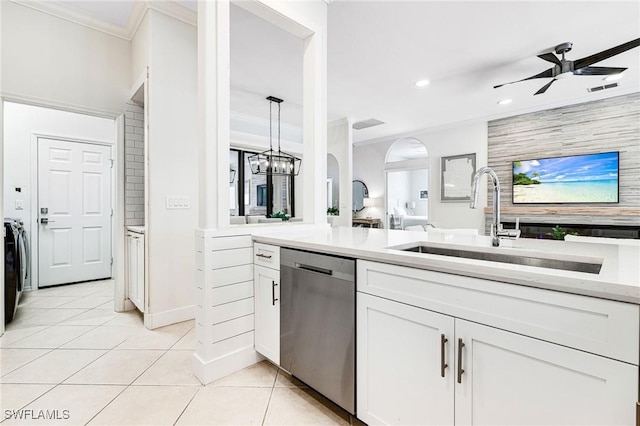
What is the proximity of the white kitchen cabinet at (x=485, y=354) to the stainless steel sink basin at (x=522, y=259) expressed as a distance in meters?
0.39

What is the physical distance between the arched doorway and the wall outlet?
525cm

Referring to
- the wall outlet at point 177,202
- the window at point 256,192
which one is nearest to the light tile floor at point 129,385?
the wall outlet at point 177,202

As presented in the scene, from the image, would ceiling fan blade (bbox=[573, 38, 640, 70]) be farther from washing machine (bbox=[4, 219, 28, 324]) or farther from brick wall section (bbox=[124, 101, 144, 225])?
washing machine (bbox=[4, 219, 28, 324])

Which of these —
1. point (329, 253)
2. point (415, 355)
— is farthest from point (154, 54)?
point (415, 355)

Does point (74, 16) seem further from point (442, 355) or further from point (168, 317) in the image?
point (442, 355)

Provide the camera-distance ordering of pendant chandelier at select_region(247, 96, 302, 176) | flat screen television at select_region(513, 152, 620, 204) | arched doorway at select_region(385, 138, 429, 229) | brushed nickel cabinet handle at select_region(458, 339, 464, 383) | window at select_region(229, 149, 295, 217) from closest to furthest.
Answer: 1. brushed nickel cabinet handle at select_region(458, 339, 464, 383)
2. flat screen television at select_region(513, 152, 620, 204)
3. pendant chandelier at select_region(247, 96, 302, 176)
4. window at select_region(229, 149, 295, 217)
5. arched doorway at select_region(385, 138, 429, 229)

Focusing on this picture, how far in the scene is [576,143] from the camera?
4645mm

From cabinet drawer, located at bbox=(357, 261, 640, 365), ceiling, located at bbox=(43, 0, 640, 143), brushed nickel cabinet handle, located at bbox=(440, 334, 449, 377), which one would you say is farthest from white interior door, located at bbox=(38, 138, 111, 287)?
brushed nickel cabinet handle, located at bbox=(440, 334, 449, 377)

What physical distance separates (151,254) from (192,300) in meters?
0.61

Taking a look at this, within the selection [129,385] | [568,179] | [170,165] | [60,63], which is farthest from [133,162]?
[568,179]

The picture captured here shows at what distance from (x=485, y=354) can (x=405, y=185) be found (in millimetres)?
7327

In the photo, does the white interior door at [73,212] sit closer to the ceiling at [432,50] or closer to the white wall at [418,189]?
the ceiling at [432,50]

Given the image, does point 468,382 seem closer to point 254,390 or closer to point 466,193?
point 254,390

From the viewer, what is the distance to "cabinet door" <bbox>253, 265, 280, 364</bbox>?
5.93ft
